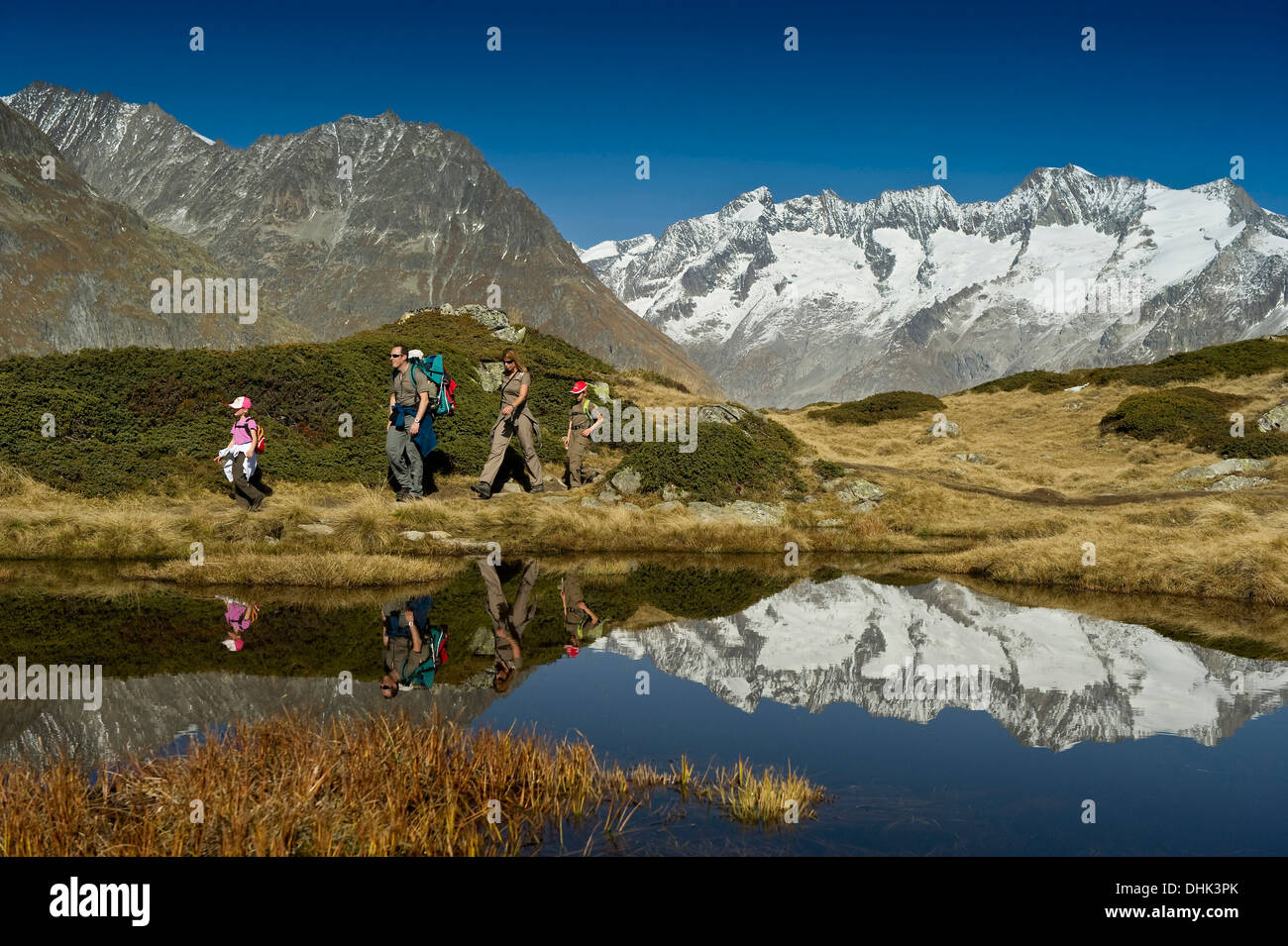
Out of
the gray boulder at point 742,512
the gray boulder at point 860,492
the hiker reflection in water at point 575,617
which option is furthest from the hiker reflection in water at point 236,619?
the gray boulder at point 860,492

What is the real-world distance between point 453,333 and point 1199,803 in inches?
1506

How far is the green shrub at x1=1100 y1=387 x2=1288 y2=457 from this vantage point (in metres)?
35.3

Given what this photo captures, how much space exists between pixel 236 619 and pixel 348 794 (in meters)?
7.01

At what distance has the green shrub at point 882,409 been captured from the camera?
5856 centimetres

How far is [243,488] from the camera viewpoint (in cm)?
2128

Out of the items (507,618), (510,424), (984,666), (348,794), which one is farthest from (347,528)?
(348,794)

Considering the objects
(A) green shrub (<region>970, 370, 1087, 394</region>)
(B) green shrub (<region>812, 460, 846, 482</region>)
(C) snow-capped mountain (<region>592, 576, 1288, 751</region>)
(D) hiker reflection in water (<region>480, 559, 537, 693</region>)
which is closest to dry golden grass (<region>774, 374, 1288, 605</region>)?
(B) green shrub (<region>812, 460, 846, 482</region>)

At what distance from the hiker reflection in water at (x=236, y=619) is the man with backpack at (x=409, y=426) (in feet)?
29.9

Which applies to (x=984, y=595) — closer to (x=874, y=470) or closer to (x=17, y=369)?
(x=874, y=470)

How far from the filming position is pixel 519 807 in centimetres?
637

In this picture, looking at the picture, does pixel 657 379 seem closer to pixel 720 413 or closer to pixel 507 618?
pixel 720 413

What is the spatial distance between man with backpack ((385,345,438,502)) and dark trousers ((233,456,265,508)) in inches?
135
